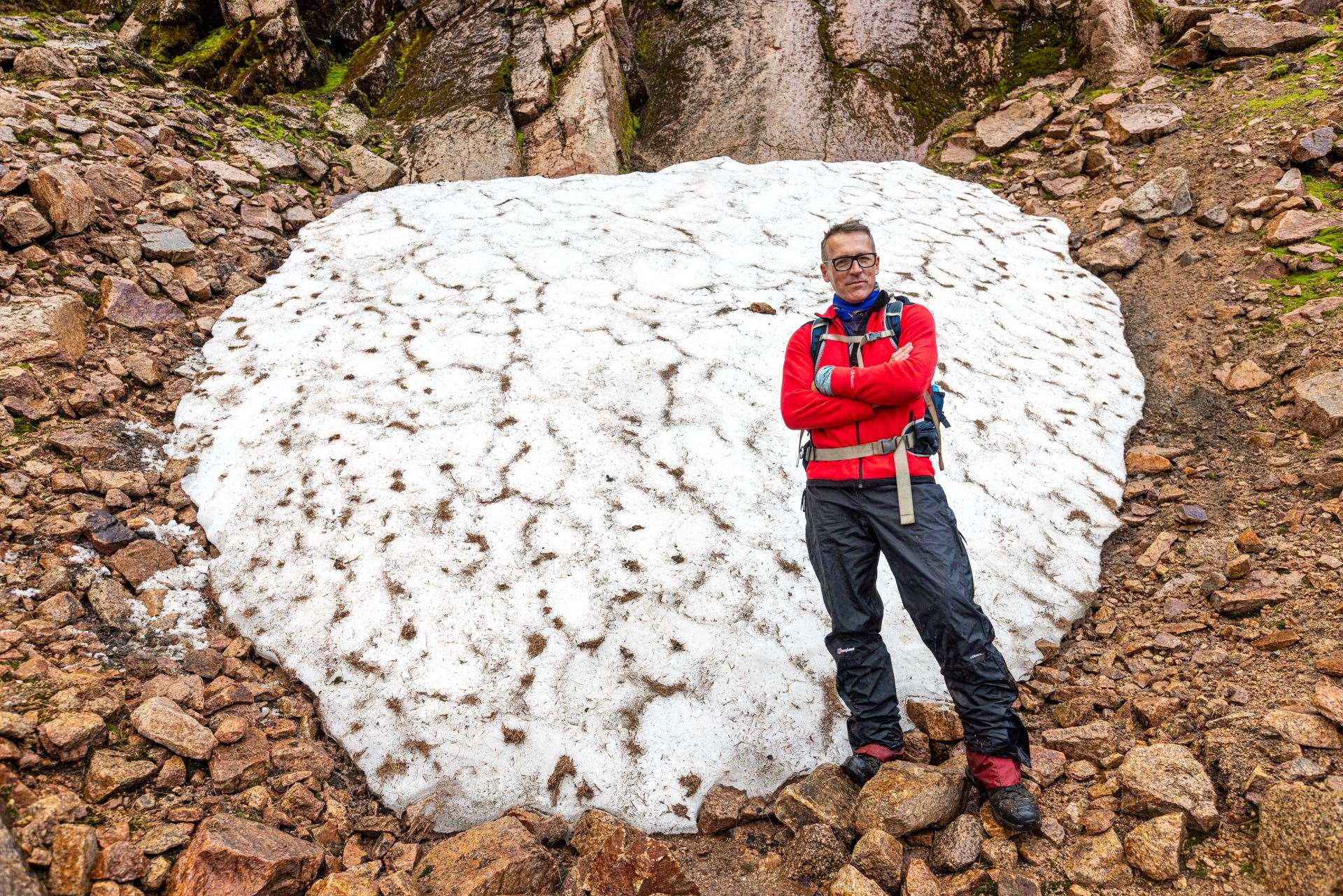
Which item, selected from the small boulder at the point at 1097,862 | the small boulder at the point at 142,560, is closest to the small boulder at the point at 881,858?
the small boulder at the point at 1097,862

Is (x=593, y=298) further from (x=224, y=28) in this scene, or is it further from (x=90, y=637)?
(x=224, y=28)

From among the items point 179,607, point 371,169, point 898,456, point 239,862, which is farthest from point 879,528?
point 371,169

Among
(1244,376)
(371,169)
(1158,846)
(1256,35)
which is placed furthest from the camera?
(371,169)

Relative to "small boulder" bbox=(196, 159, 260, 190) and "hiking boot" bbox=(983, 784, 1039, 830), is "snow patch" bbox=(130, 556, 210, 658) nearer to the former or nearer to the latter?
"hiking boot" bbox=(983, 784, 1039, 830)

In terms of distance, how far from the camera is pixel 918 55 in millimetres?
10211

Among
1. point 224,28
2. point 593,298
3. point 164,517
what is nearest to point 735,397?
point 593,298

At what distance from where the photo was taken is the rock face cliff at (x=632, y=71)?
955cm

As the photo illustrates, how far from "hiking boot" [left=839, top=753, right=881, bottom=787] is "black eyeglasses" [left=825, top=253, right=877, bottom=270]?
7.86 ft

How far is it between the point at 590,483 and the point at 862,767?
2.39 meters

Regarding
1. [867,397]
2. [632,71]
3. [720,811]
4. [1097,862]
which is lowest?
[720,811]

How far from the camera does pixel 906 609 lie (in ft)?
11.3

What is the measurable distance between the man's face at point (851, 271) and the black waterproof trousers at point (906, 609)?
3.12 feet

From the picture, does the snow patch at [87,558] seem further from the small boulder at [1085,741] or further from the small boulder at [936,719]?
the small boulder at [1085,741]

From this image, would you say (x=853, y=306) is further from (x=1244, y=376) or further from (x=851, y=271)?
(x=1244, y=376)
